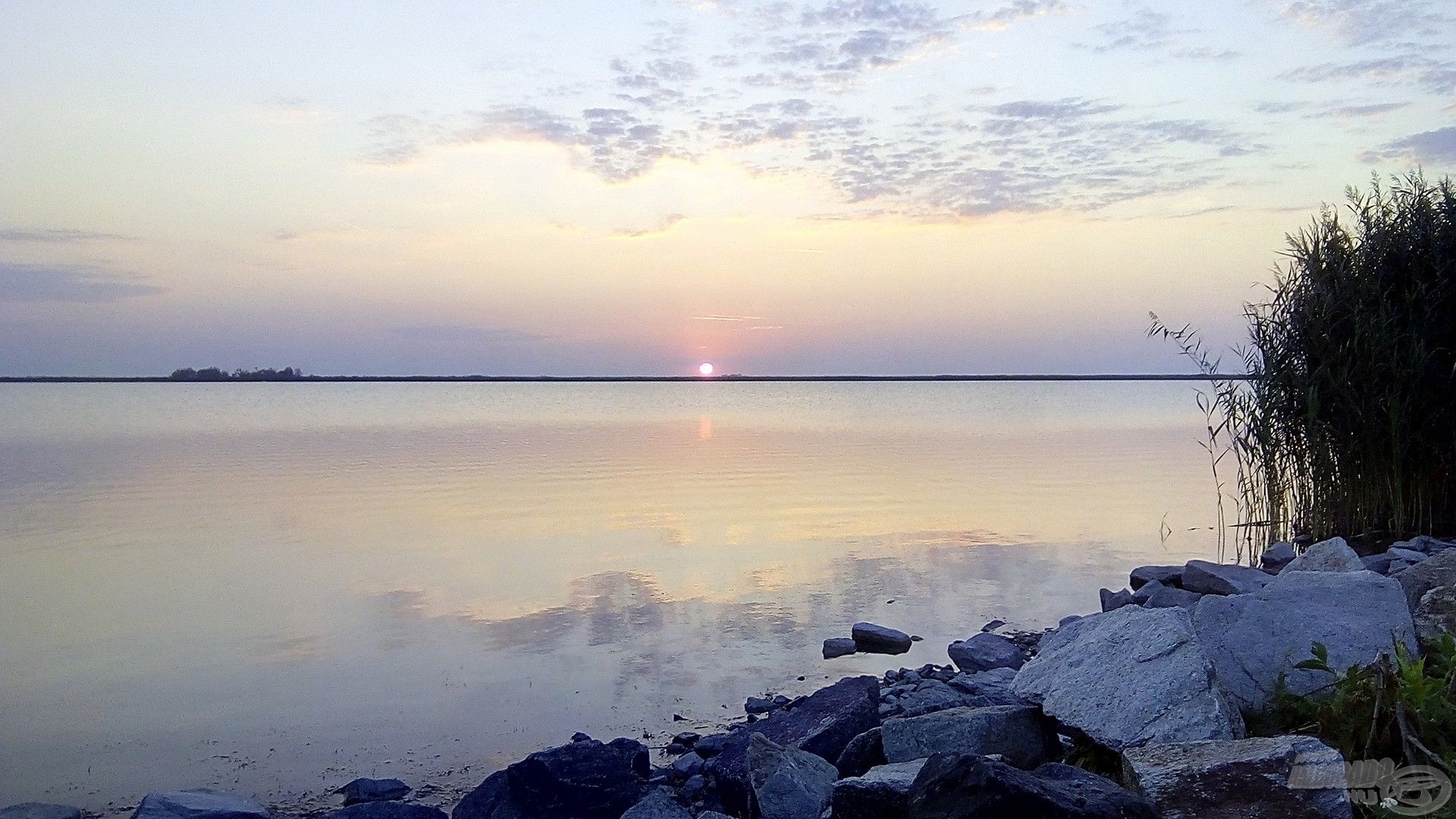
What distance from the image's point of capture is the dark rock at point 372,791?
5910 mm

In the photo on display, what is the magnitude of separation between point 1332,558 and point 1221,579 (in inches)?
32.9

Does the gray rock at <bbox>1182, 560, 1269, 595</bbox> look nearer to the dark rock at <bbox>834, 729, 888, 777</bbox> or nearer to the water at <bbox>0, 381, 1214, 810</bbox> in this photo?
the water at <bbox>0, 381, 1214, 810</bbox>

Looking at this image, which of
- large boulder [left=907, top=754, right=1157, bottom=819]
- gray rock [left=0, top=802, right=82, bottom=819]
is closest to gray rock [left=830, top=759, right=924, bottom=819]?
large boulder [left=907, top=754, right=1157, bottom=819]

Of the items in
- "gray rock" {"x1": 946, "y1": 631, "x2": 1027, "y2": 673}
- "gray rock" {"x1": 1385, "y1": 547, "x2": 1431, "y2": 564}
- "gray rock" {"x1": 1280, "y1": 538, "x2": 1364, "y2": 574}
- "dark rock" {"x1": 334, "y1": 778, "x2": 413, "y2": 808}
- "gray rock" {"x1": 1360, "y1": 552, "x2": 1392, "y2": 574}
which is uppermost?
"gray rock" {"x1": 1280, "y1": 538, "x2": 1364, "y2": 574}

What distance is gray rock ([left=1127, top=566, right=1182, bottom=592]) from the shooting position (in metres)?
9.05

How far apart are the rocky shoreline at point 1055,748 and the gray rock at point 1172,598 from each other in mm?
1546

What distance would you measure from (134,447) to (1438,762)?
32.5 meters

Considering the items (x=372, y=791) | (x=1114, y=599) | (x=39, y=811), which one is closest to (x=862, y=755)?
(x=372, y=791)

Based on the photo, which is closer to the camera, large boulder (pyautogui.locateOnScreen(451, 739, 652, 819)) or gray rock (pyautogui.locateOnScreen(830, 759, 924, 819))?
gray rock (pyautogui.locateOnScreen(830, 759, 924, 819))

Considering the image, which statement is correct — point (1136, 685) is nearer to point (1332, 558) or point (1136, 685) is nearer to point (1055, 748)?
point (1055, 748)

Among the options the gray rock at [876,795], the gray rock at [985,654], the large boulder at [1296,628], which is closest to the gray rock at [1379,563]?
the gray rock at [985,654]

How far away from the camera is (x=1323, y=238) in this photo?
11.1 m

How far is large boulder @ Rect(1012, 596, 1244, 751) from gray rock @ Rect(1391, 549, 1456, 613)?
6.43 ft

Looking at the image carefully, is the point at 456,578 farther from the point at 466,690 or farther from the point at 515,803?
the point at 515,803
